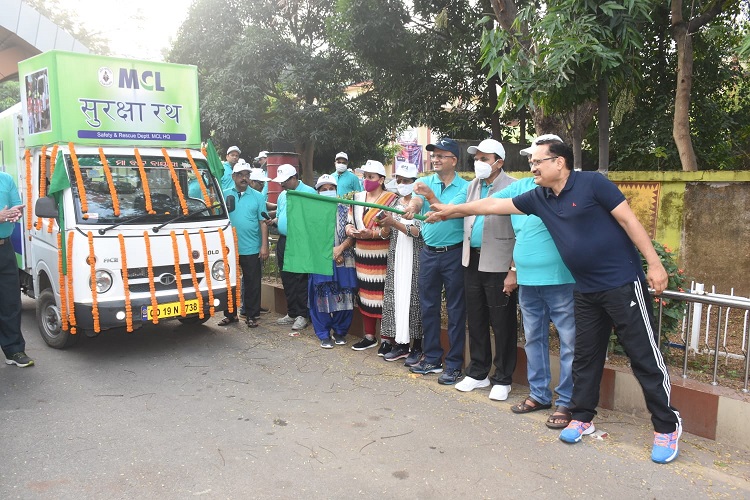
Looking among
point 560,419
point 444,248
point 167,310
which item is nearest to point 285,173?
point 167,310

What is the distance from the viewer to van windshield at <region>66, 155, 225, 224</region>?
225 inches

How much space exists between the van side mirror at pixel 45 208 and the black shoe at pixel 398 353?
10.8 feet

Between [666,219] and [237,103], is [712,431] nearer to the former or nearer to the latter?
[666,219]

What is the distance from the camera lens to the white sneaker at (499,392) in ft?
15.3

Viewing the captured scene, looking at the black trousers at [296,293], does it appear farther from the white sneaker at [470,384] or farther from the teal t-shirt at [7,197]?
the teal t-shirt at [7,197]

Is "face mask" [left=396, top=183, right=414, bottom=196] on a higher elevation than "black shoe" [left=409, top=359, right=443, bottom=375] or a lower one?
higher

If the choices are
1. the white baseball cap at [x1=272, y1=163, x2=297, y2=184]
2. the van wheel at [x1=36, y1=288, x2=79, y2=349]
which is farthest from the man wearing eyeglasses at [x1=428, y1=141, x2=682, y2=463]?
the van wheel at [x1=36, y1=288, x2=79, y2=349]

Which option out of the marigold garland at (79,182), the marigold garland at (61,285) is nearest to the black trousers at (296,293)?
the marigold garland at (79,182)

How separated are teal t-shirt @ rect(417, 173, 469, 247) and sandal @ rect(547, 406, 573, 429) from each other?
4.98 ft

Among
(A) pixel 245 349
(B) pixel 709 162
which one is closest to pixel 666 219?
(B) pixel 709 162

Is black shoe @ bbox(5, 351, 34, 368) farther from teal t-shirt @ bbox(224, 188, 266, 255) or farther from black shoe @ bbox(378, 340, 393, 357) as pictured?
black shoe @ bbox(378, 340, 393, 357)

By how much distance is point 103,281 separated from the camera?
549 centimetres

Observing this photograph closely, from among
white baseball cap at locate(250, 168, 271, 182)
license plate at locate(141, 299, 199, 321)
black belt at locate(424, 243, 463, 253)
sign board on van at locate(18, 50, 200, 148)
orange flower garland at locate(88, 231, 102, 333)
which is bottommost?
license plate at locate(141, 299, 199, 321)

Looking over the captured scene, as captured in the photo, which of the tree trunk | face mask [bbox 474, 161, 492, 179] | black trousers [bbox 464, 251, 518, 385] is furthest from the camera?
the tree trunk
